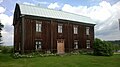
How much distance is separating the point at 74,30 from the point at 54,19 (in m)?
5.80

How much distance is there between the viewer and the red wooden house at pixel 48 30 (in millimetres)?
32312

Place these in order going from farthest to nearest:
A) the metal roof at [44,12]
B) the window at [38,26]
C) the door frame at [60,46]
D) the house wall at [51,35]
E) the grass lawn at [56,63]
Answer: the door frame at [60,46], the window at [38,26], the metal roof at [44,12], the house wall at [51,35], the grass lawn at [56,63]

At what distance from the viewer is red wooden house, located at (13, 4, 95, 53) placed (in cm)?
3231

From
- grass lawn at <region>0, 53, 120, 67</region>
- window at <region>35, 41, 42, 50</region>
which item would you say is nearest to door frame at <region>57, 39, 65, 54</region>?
window at <region>35, 41, 42, 50</region>

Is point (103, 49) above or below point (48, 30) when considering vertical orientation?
below

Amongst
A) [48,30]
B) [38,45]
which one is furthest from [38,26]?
[38,45]

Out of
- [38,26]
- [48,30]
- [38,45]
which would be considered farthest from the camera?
[48,30]

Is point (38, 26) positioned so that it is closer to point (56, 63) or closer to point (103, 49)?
point (56, 63)

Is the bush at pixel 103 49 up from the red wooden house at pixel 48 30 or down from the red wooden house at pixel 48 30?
down

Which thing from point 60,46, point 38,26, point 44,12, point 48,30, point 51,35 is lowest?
point 60,46

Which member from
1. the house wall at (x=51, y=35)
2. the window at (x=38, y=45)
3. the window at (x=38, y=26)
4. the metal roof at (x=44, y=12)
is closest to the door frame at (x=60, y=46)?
the house wall at (x=51, y=35)

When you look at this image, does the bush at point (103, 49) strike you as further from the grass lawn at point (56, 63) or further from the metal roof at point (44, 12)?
the grass lawn at point (56, 63)

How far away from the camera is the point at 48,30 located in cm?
3472

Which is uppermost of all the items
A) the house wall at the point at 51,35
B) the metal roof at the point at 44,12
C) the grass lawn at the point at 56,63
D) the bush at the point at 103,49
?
the metal roof at the point at 44,12
